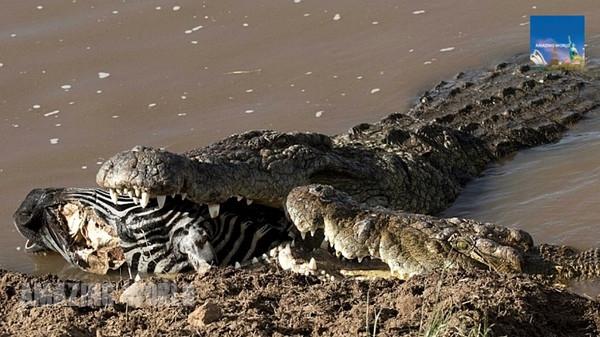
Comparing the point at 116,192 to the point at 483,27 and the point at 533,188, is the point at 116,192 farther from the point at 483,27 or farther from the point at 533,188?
the point at 483,27

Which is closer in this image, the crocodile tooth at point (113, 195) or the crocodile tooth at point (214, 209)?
the crocodile tooth at point (113, 195)

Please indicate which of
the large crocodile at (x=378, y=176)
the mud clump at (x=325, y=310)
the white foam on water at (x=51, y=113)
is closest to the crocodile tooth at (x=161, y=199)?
the large crocodile at (x=378, y=176)

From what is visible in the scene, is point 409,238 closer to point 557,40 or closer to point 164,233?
point 164,233

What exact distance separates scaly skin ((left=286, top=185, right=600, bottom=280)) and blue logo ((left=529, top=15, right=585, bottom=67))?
173 inches

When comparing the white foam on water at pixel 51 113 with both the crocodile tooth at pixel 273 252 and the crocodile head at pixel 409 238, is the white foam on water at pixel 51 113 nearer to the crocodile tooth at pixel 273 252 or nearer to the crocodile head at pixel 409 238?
the crocodile tooth at pixel 273 252

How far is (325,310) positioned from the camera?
401cm

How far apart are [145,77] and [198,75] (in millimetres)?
469

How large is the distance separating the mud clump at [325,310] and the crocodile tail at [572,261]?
38 cm

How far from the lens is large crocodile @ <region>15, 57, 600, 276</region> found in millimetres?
4809

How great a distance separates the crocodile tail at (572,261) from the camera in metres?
4.86

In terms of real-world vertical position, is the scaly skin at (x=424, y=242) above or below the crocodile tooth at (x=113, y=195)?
below

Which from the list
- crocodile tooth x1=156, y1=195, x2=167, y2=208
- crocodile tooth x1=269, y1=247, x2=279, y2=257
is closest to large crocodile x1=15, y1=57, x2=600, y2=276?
crocodile tooth x1=156, y1=195, x2=167, y2=208

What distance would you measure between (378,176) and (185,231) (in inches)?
50.3

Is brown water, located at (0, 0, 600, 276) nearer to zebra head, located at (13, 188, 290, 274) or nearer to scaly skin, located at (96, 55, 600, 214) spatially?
scaly skin, located at (96, 55, 600, 214)
